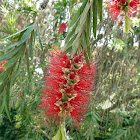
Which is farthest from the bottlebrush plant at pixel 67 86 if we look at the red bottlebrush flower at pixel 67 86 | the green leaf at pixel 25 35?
the green leaf at pixel 25 35

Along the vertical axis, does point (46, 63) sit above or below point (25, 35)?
below

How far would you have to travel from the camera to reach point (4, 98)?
36.6 inches

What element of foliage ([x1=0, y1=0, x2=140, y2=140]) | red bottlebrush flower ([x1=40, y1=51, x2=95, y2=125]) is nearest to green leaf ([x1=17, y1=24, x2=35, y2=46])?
foliage ([x1=0, y1=0, x2=140, y2=140])

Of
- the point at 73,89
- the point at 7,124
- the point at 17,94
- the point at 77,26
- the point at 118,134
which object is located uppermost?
the point at 77,26

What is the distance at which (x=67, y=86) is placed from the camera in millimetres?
1025

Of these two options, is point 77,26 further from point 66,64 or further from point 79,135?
point 79,135

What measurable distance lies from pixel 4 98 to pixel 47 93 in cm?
26

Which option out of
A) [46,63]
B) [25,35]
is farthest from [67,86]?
[46,63]

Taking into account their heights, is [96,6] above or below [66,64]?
above

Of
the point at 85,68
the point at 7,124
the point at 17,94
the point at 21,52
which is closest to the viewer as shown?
the point at 21,52

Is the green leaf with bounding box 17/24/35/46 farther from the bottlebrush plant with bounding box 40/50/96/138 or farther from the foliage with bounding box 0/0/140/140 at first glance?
the bottlebrush plant with bounding box 40/50/96/138

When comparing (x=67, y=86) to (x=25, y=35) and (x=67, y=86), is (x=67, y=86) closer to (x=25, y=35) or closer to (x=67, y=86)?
(x=67, y=86)

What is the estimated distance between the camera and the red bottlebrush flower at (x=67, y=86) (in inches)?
40.6

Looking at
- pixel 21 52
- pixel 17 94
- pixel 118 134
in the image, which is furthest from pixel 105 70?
pixel 21 52
